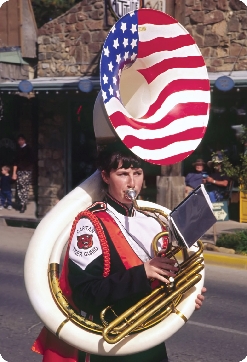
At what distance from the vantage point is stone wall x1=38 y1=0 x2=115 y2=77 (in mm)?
13398

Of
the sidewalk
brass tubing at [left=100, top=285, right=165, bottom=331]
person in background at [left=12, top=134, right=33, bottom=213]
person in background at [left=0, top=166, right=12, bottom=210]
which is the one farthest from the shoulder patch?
person in background at [left=0, top=166, right=12, bottom=210]

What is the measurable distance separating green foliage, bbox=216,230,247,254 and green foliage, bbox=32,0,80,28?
999cm

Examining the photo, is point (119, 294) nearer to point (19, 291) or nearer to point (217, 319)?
point (217, 319)

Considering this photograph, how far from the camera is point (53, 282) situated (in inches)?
90.6

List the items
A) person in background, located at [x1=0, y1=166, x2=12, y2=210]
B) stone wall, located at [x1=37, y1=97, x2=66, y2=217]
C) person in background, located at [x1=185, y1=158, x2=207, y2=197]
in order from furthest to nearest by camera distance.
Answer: stone wall, located at [x1=37, y1=97, x2=66, y2=217] < person in background, located at [x1=0, y1=166, x2=12, y2=210] < person in background, located at [x1=185, y1=158, x2=207, y2=197]

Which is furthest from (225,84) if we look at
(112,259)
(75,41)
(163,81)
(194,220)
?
(194,220)

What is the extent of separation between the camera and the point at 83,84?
12133mm

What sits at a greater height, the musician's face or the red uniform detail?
the musician's face

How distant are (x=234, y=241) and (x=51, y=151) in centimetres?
597

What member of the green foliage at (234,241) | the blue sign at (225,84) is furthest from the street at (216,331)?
the blue sign at (225,84)

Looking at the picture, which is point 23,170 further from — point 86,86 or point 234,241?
point 234,241

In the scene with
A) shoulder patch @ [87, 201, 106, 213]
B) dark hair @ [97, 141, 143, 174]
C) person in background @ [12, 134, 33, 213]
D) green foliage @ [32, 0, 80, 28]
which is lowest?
person in background @ [12, 134, 33, 213]

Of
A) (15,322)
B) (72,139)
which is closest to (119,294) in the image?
(15,322)

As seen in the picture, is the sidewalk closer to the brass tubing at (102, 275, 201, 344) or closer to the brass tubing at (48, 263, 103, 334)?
the brass tubing at (48, 263, 103, 334)
